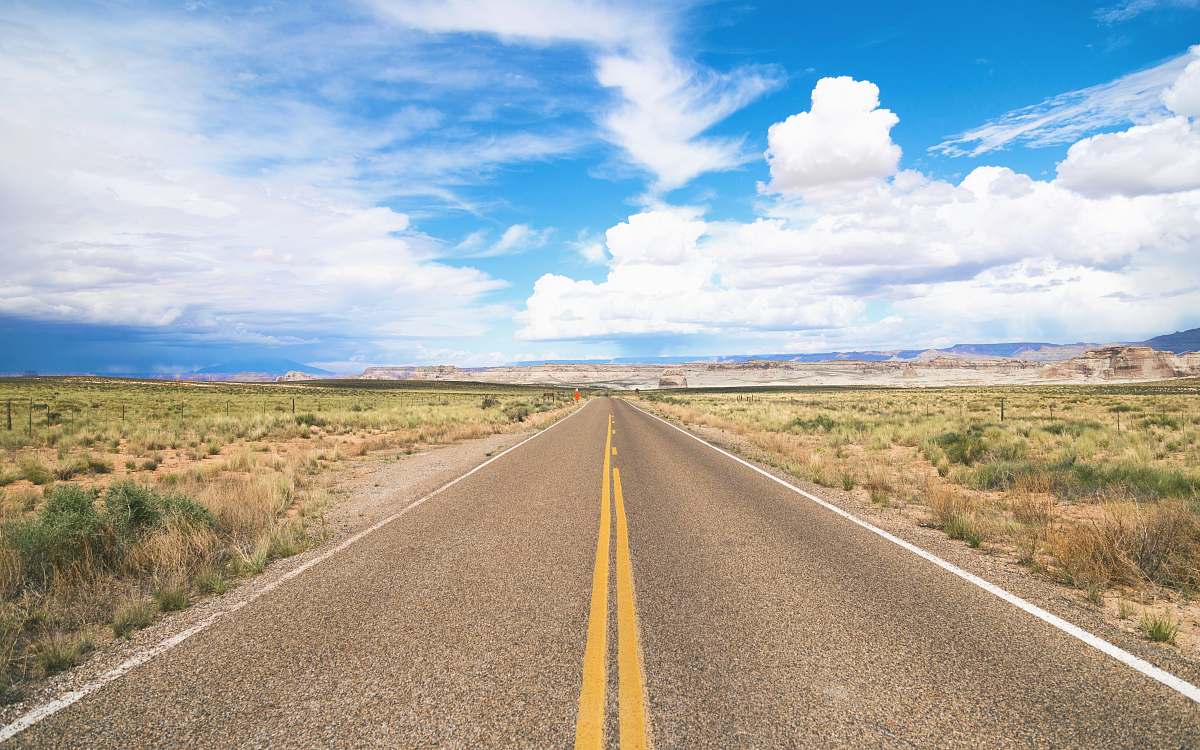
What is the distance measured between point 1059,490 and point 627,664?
10.9m

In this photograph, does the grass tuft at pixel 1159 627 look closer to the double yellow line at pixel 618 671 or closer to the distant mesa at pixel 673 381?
the double yellow line at pixel 618 671

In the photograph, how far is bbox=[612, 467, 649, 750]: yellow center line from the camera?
3023 millimetres

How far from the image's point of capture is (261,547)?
21.8ft

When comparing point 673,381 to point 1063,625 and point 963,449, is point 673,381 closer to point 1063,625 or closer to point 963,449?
point 963,449

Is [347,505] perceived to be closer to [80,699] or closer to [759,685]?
[80,699]

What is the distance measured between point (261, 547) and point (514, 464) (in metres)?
7.97

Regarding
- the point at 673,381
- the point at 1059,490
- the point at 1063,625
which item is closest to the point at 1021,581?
the point at 1063,625

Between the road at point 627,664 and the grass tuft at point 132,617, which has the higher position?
the grass tuft at point 132,617

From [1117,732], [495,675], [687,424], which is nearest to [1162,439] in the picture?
[687,424]

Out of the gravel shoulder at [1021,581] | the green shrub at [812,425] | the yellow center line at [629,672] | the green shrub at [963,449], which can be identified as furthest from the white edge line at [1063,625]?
the green shrub at [812,425]

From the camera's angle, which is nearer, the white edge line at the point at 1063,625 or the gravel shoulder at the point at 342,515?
the white edge line at the point at 1063,625

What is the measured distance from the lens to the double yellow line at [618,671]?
3.03 metres

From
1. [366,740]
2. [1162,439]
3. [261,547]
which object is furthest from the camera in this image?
[1162,439]

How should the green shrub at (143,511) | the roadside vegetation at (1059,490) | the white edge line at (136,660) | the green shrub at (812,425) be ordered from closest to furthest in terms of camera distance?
the white edge line at (136,660), the roadside vegetation at (1059,490), the green shrub at (143,511), the green shrub at (812,425)
